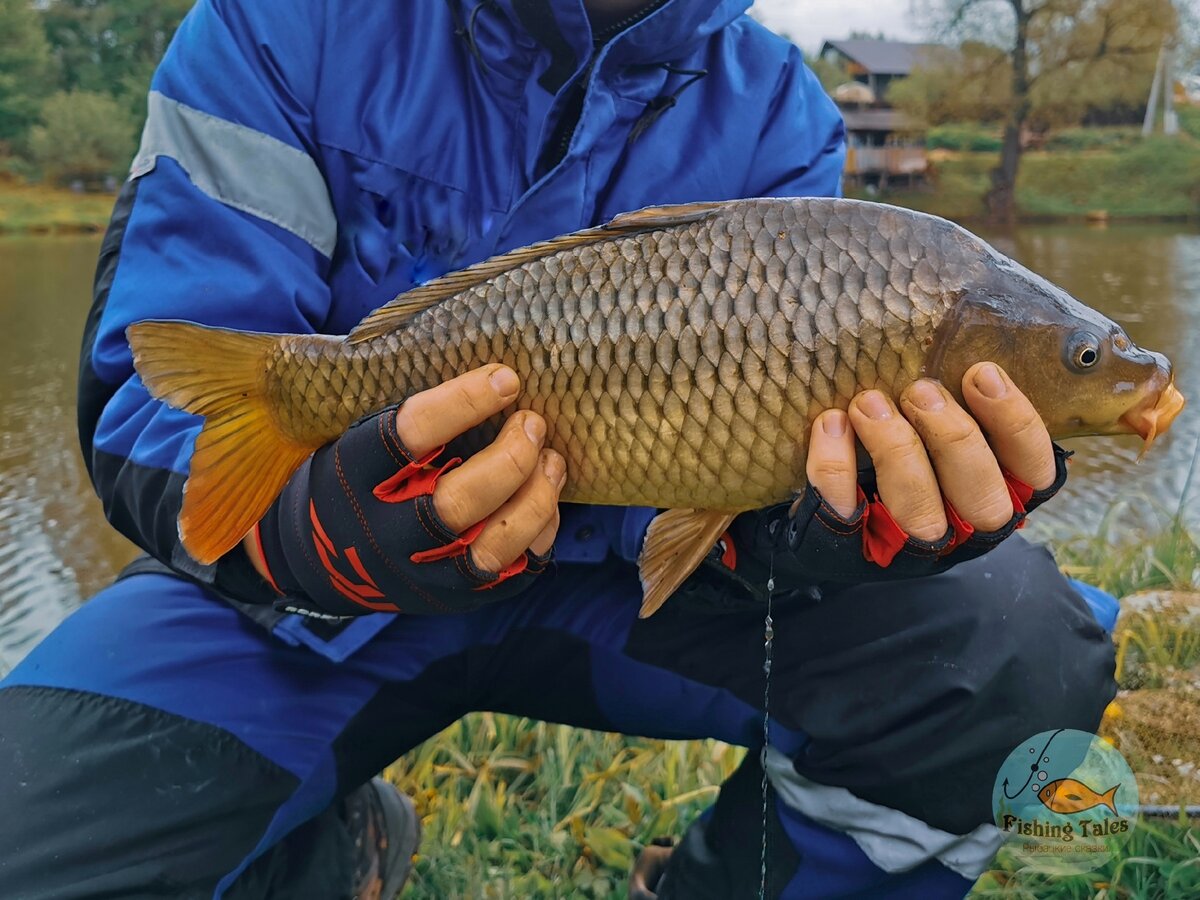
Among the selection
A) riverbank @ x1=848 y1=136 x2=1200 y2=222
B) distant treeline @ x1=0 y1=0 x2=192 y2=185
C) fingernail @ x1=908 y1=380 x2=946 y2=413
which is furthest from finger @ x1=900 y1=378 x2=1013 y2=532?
distant treeline @ x1=0 y1=0 x2=192 y2=185

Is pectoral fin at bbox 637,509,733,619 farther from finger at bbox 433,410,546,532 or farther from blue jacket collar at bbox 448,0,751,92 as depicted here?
blue jacket collar at bbox 448,0,751,92

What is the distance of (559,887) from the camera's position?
1275 millimetres

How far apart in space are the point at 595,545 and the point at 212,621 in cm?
48

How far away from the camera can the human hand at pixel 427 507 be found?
33.4 inches

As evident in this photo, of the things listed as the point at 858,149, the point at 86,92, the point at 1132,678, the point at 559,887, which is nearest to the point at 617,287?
the point at 559,887

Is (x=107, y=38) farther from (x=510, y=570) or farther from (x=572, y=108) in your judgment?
(x=510, y=570)

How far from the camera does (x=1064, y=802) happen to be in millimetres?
1149

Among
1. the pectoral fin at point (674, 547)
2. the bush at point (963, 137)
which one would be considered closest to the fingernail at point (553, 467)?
the pectoral fin at point (674, 547)

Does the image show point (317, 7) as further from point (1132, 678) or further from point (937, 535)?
point (1132, 678)

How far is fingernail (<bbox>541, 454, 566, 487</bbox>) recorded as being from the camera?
2.92 ft

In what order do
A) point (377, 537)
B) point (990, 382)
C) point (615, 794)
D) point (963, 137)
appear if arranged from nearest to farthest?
1. point (990, 382)
2. point (377, 537)
3. point (615, 794)
4. point (963, 137)

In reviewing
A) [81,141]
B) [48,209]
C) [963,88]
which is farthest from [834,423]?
[81,141]

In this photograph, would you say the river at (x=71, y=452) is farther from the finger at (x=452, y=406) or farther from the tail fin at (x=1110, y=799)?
the finger at (x=452, y=406)

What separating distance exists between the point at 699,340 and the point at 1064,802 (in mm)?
776
